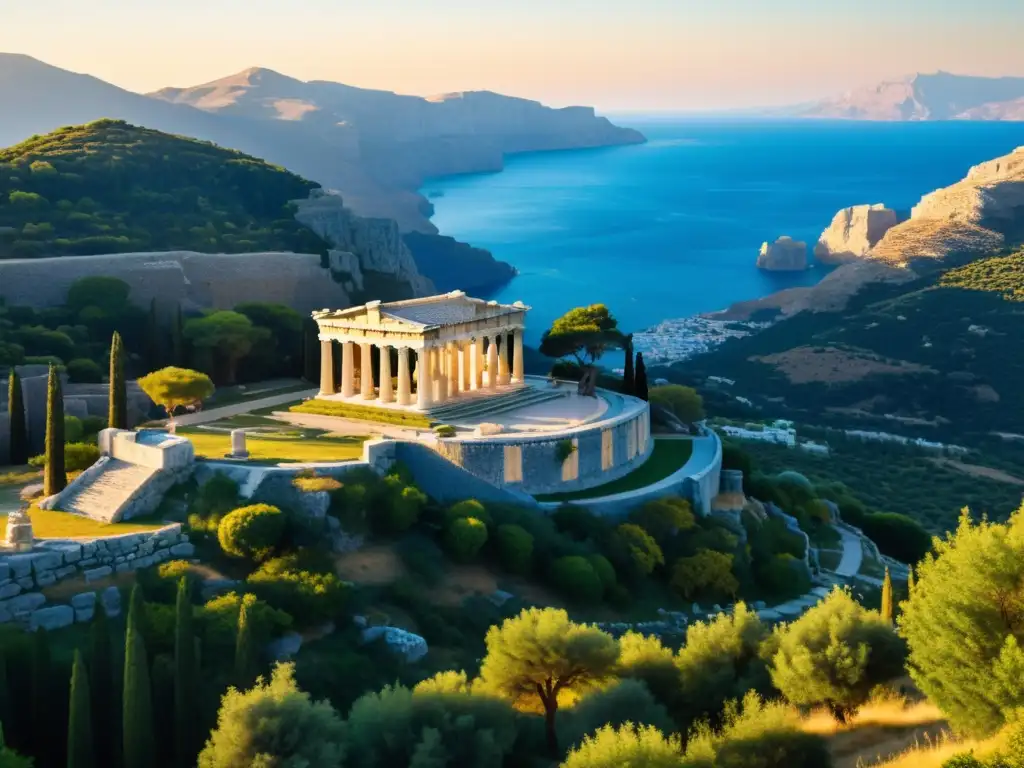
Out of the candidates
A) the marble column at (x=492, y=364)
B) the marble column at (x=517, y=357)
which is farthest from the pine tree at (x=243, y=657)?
the marble column at (x=517, y=357)

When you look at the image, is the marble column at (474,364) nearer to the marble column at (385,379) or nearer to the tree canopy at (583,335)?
the marble column at (385,379)

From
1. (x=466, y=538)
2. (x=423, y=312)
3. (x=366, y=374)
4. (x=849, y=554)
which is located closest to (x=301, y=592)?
(x=466, y=538)

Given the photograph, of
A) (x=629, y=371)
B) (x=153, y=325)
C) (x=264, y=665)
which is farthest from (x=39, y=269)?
(x=264, y=665)

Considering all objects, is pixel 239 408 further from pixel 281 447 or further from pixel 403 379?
pixel 281 447

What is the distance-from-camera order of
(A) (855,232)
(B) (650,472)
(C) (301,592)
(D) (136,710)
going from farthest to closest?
(A) (855,232) → (B) (650,472) → (C) (301,592) → (D) (136,710)

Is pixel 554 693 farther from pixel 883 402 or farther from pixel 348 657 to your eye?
pixel 883 402

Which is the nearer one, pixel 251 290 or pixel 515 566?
pixel 515 566

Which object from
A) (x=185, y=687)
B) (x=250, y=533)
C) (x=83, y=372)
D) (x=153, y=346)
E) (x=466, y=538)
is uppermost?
(x=153, y=346)
